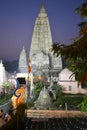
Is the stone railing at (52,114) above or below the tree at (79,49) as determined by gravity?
below

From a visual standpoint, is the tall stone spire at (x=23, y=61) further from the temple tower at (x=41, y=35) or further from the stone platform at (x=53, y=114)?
the stone platform at (x=53, y=114)

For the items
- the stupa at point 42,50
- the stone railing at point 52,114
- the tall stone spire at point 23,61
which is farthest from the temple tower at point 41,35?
the stone railing at point 52,114

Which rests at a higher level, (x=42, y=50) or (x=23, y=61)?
(x=42, y=50)

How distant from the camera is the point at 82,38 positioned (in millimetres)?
5988

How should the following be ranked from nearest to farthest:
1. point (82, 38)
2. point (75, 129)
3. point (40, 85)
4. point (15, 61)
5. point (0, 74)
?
point (82, 38) → point (75, 129) → point (40, 85) → point (0, 74) → point (15, 61)

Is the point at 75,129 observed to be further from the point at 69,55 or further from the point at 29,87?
the point at 29,87

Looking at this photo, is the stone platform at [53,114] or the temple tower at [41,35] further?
the temple tower at [41,35]

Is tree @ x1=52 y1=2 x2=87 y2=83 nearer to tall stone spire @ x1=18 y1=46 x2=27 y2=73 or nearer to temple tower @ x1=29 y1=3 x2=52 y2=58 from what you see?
temple tower @ x1=29 y1=3 x2=52 y2=58

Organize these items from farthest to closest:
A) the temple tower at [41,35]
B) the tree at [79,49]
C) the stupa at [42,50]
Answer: the temple tower at [41,35] → the stupa at [42,50] → the tree at [79,49]

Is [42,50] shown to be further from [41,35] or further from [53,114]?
[53,114]

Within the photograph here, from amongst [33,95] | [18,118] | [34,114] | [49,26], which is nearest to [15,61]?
[49,26]

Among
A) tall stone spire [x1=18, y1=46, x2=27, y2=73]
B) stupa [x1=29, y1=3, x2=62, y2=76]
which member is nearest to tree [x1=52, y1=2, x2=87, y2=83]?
stupa [x1=29, y1=3, x2=62, y2=76]

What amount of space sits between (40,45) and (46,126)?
170ft

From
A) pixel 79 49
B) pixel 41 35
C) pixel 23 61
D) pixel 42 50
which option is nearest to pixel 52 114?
pixel 79 49
